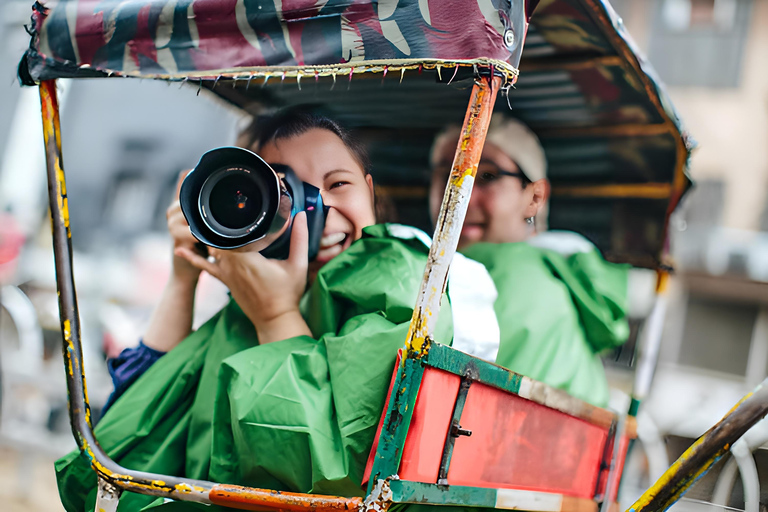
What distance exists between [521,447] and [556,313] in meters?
0.38

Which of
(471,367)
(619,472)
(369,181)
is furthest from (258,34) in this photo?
(619,472)

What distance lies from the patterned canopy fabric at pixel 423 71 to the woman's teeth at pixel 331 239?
29 centimetres

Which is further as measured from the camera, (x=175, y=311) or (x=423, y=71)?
(x=175, y=311)

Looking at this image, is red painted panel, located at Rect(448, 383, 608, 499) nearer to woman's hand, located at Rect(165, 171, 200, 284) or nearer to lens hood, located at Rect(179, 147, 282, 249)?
lens hood, located at Rect(179, 147, 282, 249)

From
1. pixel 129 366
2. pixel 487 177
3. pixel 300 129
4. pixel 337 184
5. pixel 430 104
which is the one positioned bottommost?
pixel 129 366

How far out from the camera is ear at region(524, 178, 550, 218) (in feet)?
5.68

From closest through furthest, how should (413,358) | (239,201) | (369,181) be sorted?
(413,358) < (239,201) < (369,181)

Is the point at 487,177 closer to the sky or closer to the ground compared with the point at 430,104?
closer to the ground

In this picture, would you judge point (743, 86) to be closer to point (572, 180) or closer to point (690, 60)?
point (690, 60)

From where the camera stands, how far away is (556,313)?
1501 millimetres

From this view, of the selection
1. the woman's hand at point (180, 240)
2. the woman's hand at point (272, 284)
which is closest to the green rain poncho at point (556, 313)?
the woman's hand at point (272, 284)

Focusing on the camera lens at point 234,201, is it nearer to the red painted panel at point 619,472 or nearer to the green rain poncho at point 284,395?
the green rain poncho at point 284,395

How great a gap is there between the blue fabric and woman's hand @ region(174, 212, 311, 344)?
1.33 feet

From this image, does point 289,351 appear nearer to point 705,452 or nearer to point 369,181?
point 369,181
